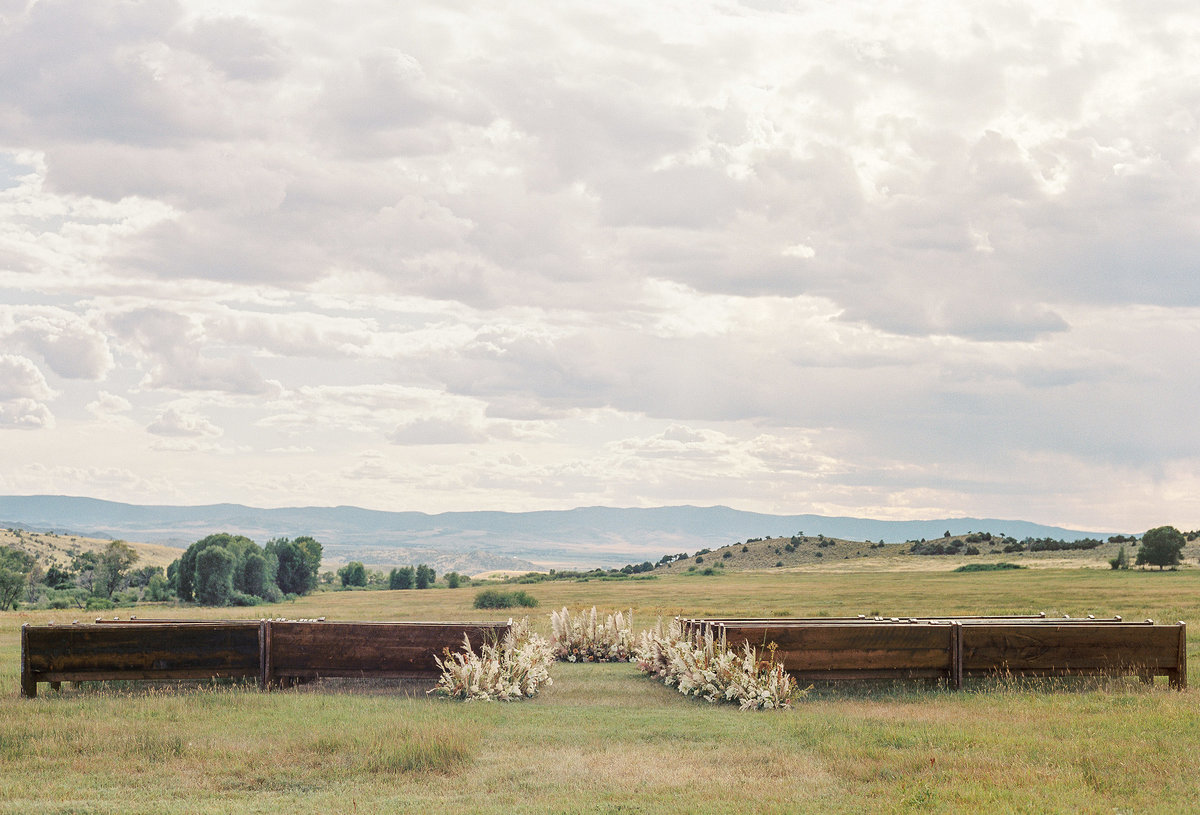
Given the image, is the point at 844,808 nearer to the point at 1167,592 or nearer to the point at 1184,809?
the point at 1184,809

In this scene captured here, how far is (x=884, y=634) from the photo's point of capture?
17359 millimetres

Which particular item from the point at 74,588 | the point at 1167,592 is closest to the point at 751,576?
the point at 1167,592

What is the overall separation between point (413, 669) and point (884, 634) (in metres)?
7.55

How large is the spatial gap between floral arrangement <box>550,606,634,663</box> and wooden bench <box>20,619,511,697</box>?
5402 mm

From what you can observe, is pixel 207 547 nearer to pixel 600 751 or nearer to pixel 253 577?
pixel 253 577

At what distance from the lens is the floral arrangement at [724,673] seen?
15883 millimetres

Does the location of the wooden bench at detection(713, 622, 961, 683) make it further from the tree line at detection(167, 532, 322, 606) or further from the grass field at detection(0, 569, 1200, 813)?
the tree line at detection(167, 532, 322, 606)

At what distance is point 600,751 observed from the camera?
12.5 meters

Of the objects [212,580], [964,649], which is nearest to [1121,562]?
[212,580]

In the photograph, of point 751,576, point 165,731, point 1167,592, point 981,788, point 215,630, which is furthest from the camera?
point 751,576

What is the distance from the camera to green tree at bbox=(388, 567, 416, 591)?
99.1 metres

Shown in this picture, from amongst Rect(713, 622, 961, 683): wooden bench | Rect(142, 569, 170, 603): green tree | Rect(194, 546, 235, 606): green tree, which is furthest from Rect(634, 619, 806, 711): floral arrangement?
Rect(142, 569, 170, 603): green tree

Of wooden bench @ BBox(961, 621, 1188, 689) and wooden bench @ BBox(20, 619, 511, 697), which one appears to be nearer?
wooden bench @ BBox(20, 619, 511, 697)

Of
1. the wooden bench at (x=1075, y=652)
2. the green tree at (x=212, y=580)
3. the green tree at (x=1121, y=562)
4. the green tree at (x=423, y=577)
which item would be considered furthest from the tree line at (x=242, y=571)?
the wooden bench at (x=1075, y=652)
